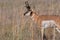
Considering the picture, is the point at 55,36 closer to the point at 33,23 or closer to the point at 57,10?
the point at 33,23

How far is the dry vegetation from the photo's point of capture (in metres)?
7.53

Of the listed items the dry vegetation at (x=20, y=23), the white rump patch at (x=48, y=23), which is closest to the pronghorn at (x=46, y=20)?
the white rump patch at (x=48, y=23)

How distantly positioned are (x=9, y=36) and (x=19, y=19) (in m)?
1.42

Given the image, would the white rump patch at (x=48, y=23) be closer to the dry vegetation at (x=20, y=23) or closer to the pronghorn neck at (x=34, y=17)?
the dry vegetation at (x=20, y=23)

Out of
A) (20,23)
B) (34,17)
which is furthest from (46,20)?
(20,23)

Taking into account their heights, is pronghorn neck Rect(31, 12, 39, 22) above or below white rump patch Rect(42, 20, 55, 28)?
above

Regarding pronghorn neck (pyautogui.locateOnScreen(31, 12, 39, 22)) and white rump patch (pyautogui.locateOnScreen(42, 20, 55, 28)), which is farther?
pronghorn neck (pyautogui.locateOnScreen(31, 12, 39, 22))

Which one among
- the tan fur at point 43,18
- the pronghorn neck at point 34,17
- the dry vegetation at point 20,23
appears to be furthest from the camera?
the pronghorn neck at point 34,17

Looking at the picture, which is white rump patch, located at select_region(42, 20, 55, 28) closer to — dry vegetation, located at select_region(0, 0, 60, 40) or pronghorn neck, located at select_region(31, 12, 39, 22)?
dry vegetation, located at select_region(0, 0, 60, 40)

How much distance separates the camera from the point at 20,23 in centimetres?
824

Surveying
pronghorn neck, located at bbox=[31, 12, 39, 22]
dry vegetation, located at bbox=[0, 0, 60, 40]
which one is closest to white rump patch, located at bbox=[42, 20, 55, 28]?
dry vegetation, located at bbox=[0, 0, 60, 40]

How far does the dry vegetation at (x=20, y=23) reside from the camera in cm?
753

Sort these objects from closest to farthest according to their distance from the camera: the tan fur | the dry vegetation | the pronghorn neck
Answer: the dry vegetation, the tan fur, the pronghorn neck

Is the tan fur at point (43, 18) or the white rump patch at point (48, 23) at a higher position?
the tan fur at point (43, 18)
